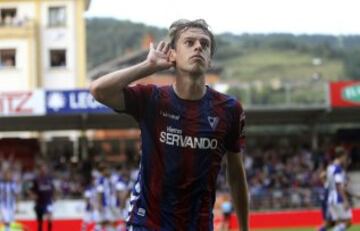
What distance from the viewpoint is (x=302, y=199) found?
32.6 m

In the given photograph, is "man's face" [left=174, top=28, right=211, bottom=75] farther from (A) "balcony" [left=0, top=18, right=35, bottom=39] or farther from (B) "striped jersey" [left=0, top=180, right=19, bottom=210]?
(A) "balcony" [left=0, top=18, right=35, bottom=39]

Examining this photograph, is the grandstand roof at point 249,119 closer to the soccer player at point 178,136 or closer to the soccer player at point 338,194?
the soccer player at point 338,194

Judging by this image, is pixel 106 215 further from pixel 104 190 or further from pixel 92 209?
pixel 92 209

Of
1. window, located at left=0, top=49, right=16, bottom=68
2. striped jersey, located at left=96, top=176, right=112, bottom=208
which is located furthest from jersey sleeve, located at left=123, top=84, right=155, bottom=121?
window, located at left=0, top=49, right=16, bottom=68

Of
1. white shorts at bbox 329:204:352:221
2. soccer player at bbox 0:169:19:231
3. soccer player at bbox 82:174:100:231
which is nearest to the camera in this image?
white shorts at bbox 329:204:352:221

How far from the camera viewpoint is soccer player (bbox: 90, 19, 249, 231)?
5.07m

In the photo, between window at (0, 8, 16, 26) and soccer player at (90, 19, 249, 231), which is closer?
soccer player at (90, 19, 249, 231)

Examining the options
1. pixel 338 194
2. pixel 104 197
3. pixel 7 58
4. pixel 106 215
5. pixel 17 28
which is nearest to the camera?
pixel 338 194

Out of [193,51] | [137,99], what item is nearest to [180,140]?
[137,99]

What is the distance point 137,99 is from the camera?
523 centimetres

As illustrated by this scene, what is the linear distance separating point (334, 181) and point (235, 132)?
12645 mm

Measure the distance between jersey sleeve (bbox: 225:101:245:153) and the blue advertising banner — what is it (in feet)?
99.9

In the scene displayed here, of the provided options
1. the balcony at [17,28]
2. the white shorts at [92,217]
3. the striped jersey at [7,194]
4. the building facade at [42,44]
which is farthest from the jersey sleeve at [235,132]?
the balcony at [17,28]

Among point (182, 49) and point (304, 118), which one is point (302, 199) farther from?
point (182, 49)
